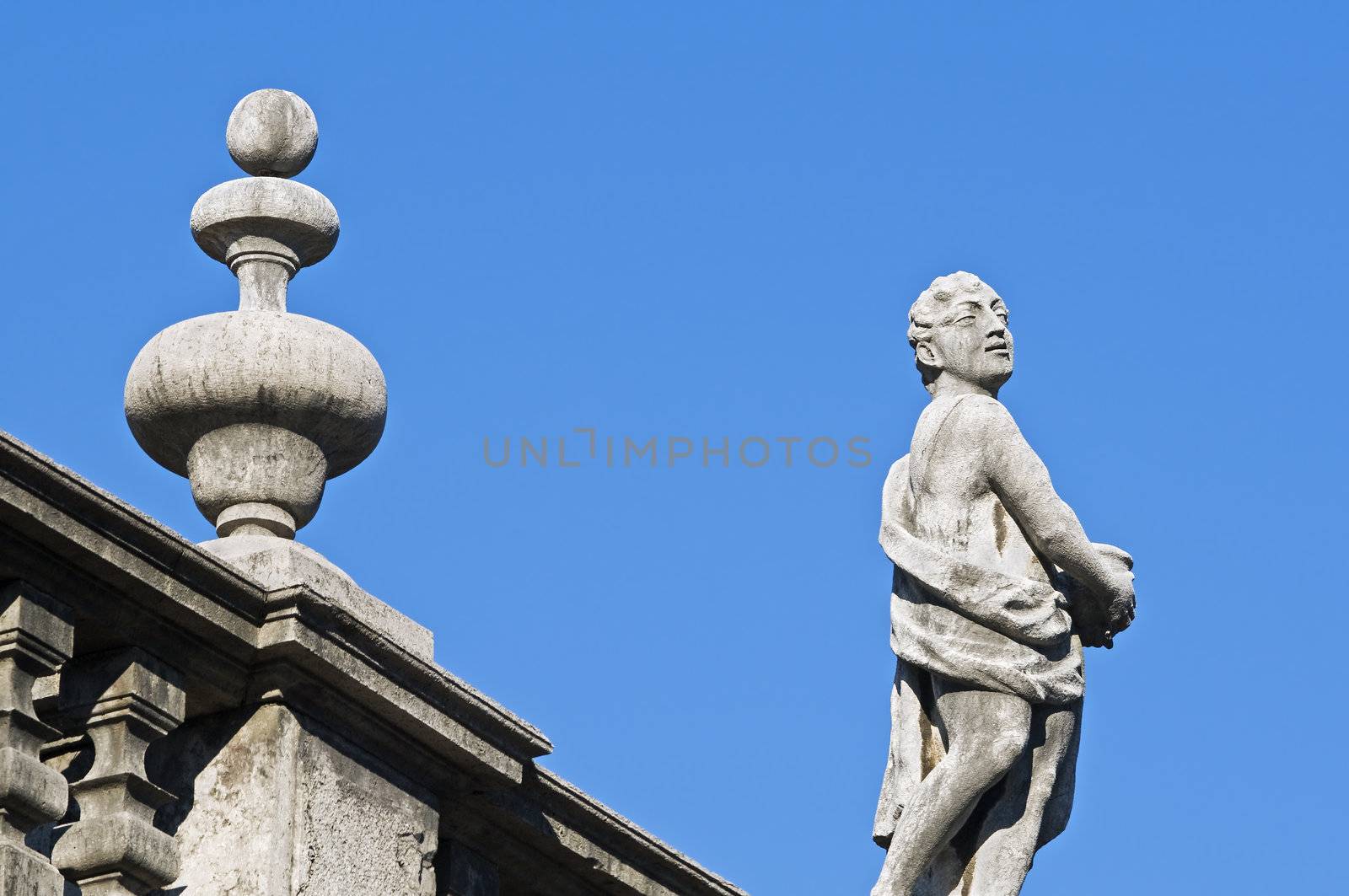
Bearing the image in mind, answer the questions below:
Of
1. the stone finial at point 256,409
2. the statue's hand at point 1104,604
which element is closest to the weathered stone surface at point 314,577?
the stone finial at point 256,409

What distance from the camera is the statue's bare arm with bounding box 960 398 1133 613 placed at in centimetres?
1049

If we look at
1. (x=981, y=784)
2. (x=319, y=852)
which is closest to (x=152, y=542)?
(x=319, y=852)

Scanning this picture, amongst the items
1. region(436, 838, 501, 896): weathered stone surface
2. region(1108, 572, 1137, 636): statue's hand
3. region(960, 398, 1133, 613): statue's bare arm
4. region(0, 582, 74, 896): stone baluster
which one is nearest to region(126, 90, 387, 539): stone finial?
region(436, 838, 501, 896): weathered stone surface

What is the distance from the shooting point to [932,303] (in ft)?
36.0

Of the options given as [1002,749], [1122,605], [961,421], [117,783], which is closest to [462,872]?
[117,783]

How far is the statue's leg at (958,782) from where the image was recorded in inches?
405

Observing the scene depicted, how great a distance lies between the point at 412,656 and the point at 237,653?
2.07 feet

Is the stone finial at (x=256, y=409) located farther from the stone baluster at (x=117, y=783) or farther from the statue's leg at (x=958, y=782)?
the statue's leg at (x=958, y=782)

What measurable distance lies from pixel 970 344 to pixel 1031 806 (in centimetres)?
172

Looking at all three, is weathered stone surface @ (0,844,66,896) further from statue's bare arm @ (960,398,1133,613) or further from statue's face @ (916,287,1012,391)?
statue's face @ (916,287,1012,391)

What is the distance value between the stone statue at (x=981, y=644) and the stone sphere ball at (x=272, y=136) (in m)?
2.73

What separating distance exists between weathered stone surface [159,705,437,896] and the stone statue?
6.03 ft

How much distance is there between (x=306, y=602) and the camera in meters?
9.74

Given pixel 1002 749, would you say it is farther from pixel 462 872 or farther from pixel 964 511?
pixel 462 872
